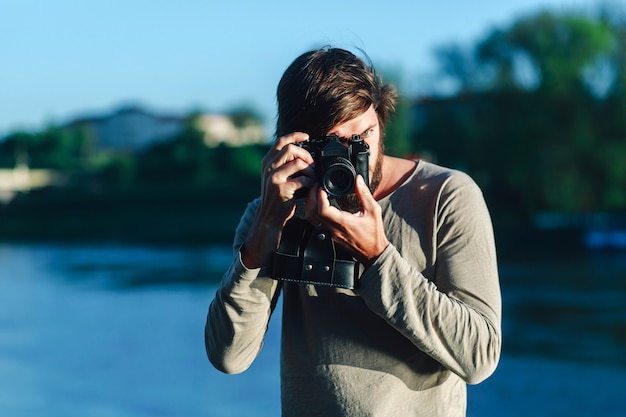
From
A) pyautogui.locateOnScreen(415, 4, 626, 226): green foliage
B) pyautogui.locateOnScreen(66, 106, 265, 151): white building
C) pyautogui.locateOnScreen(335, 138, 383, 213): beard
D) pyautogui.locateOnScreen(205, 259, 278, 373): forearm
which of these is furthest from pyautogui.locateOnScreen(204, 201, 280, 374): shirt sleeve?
pyautogui.locateOnScreen(66, 106, 265, 151): white building

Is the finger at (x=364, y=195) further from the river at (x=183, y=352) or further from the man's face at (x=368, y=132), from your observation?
the river at (x=183, y=352)

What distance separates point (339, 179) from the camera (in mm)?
1516

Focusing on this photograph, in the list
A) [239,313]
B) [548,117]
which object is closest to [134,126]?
[548,117]

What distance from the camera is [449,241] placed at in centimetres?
156

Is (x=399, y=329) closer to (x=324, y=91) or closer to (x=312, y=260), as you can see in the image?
(x=312, y=260)

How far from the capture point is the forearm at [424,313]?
1.47 m

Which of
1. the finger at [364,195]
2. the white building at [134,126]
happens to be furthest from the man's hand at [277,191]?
the white building at [134,126]

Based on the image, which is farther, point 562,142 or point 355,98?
point 562,142

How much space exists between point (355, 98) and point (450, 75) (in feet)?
128

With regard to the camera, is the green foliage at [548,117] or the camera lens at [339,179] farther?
the green foliage at [548,117]

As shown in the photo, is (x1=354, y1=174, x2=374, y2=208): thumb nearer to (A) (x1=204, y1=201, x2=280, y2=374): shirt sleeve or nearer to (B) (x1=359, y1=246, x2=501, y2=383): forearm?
(B) (x1=359, y1=246, x2=501, y2=383): forearm

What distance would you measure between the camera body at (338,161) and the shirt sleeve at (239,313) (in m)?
0.21

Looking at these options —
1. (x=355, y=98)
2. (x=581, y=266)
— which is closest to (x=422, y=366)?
(x=355, y=98)

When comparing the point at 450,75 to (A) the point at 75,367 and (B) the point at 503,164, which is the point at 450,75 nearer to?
(B) the point at 503,164
